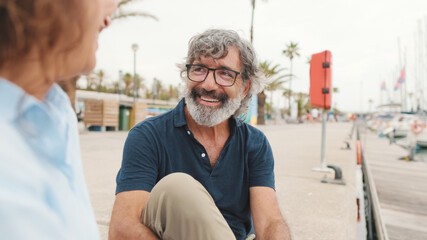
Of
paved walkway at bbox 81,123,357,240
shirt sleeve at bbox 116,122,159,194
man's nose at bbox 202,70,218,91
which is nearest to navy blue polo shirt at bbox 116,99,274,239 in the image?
shirt sleeve at bbox 116,122,159,194

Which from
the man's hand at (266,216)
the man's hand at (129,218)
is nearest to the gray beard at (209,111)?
the man's hand at (266,216)

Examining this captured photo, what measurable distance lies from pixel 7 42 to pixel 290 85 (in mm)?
53072

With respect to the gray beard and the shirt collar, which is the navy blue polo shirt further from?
the shirt collar

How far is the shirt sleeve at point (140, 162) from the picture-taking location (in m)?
1.54

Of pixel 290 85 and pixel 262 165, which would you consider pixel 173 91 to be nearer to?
pixel 290 85

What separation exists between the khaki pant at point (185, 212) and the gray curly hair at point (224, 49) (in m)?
0.91

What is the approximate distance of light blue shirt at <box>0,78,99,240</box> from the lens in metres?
0.43

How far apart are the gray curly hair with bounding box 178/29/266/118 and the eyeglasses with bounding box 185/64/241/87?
0.18 ft

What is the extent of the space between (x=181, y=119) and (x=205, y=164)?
0.99ft

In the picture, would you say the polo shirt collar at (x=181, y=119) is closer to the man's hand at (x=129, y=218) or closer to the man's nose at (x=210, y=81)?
the man's nose at (x=210, y=81)

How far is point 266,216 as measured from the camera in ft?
5.62

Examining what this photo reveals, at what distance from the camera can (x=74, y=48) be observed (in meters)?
0.58

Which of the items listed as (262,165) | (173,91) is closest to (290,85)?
(173,91)

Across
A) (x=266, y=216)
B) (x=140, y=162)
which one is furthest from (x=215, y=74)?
(x=266, y=216)
